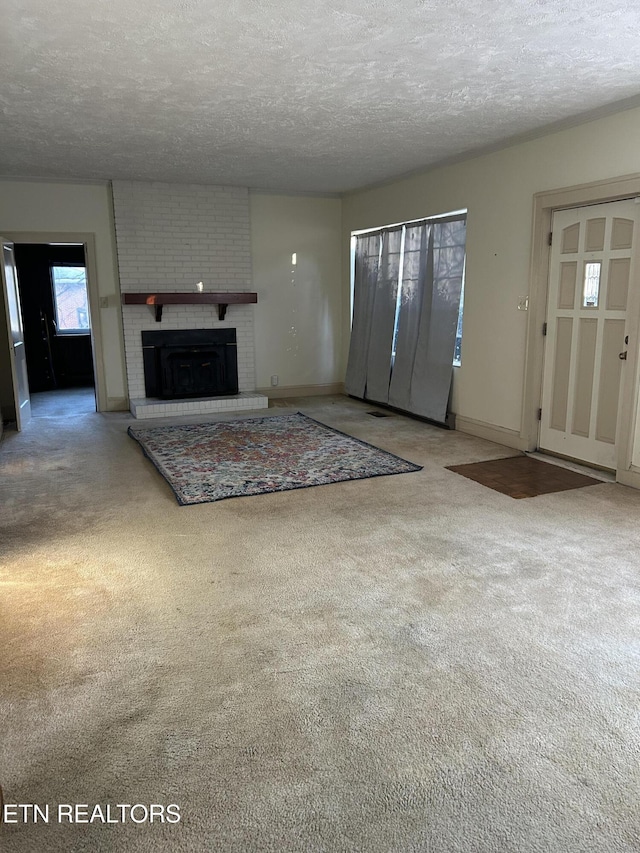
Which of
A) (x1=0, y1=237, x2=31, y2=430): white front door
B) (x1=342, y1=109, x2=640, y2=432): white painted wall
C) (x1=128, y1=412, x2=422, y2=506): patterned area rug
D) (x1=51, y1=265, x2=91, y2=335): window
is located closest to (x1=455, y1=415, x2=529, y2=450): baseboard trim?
(x1=342, y1=109, x2=640, y2=432): white painted wall

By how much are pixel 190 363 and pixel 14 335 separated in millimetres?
1920

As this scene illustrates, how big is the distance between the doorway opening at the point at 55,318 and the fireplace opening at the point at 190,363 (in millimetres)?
1992

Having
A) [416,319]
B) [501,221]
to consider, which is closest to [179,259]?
[416,319]

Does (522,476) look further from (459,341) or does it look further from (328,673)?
(328,673)

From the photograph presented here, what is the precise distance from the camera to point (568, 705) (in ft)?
6.73

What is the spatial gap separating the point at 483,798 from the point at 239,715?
79cm

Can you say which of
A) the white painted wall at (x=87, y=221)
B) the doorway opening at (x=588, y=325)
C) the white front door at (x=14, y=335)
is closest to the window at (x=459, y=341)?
the doorway opening at (x=588, y=325)

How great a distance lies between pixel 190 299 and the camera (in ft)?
23.3

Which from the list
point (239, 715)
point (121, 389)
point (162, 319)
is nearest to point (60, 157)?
point (162, 319)

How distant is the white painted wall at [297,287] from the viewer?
305 inches

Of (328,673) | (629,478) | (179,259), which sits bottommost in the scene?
(328,673)

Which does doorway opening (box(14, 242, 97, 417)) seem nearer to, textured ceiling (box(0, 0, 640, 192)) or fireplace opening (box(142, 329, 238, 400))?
fireplace opening (box(142, 329, 238, 400))

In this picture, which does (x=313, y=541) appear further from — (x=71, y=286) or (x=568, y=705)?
(x=71, y=286)

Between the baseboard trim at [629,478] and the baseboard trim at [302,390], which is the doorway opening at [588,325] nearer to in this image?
the baseboard trim at [629,478]
